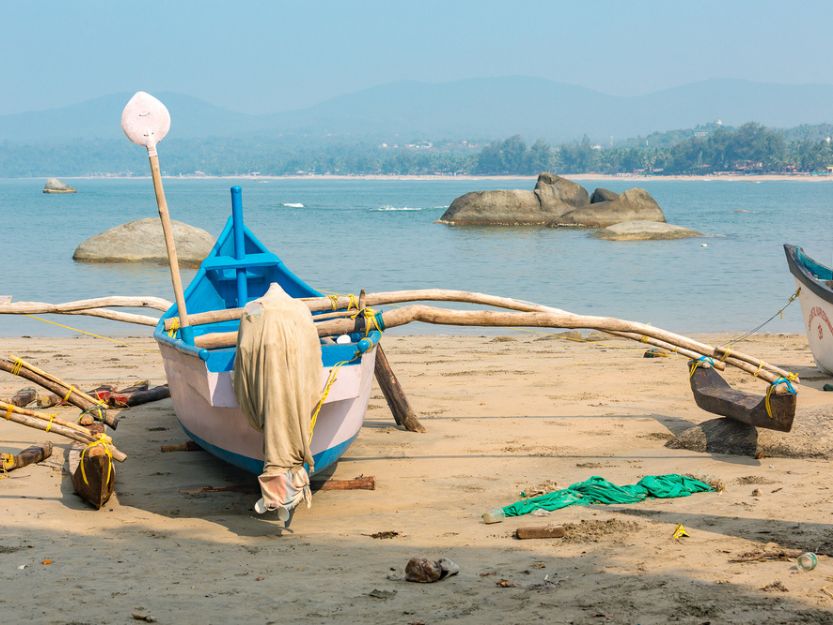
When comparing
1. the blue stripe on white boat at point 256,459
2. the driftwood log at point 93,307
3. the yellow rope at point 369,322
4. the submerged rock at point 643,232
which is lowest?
the submerged rock at point 643,232

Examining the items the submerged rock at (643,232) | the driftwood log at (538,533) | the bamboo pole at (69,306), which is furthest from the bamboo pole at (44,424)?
the submerged rock at (643,232)

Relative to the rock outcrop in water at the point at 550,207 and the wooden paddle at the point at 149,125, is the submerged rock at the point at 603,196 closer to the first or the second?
the rock outcrop in water at the point at 550,207

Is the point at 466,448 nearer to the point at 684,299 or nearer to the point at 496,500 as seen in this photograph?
the point at 496,500

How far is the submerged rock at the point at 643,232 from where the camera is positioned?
40.9 metres

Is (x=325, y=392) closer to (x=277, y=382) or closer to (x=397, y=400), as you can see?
(x=277, y=382)

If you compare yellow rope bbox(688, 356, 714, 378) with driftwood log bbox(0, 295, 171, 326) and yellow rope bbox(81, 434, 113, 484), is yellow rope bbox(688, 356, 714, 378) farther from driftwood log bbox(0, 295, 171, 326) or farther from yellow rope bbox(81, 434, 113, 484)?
driftwood log bbox(0, 295, 171, 326)

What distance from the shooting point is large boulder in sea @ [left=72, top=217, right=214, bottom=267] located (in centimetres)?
2948

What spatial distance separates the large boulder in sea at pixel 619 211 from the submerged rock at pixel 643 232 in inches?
250

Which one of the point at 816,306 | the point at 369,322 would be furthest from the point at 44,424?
the point at 816,306

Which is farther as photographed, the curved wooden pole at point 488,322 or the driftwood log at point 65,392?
the driftwood log at point 65,392

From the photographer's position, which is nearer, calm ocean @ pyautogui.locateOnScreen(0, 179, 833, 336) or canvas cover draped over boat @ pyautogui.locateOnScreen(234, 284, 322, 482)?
canvas cover draped over boat @ pyautogui.locateOnScreen(234, 284, 322, 482)

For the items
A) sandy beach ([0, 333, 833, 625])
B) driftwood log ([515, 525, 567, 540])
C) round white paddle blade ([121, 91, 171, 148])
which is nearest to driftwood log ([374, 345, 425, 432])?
sandy beach ([0, 333, 833, 625])

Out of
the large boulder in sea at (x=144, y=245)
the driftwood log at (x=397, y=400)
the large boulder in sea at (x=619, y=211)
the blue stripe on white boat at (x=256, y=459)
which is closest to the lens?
the blue stripe on white boat at (x=256, y=459)

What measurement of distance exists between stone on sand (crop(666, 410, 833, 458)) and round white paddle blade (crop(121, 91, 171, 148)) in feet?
14.9
